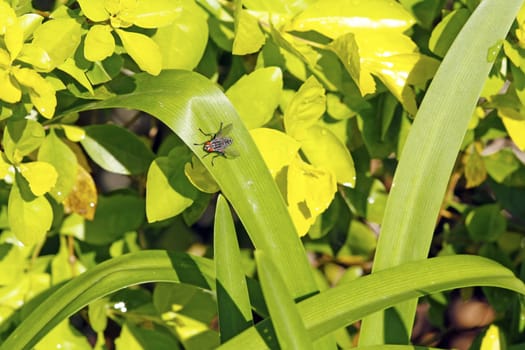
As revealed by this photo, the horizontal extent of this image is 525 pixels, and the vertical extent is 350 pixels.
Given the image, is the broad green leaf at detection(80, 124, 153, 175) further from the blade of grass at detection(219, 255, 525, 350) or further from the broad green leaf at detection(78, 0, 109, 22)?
the blade of grass at detection(219, 255, 525, 350)

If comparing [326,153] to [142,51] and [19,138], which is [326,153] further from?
[19,138]

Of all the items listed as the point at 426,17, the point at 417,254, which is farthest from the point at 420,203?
the point at 426,17

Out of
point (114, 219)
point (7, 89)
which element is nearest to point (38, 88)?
point (7, 89)

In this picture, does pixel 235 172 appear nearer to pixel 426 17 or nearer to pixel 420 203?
pixel 420 203

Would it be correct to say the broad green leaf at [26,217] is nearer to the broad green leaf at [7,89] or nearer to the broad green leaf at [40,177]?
the broad green leaf at [40,177]

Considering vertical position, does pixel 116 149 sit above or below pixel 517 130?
below
